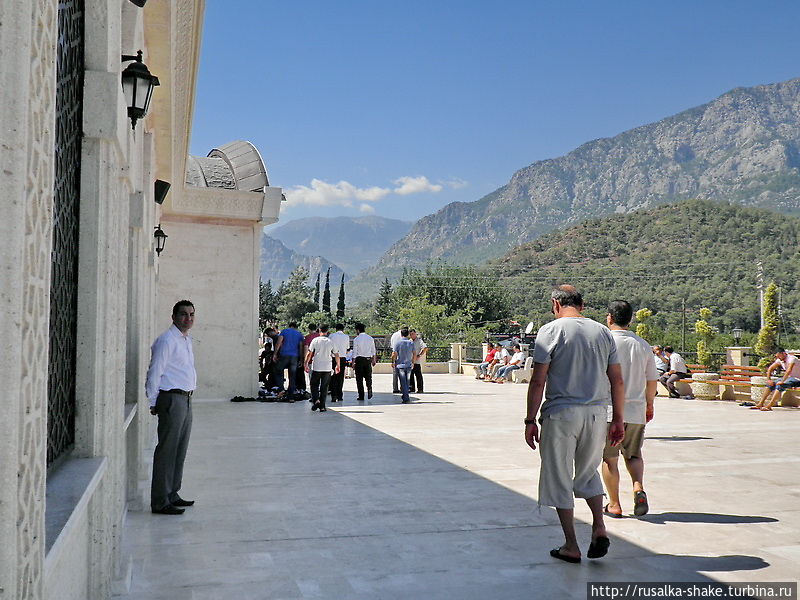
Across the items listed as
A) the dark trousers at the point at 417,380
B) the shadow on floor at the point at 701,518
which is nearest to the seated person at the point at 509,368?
the dark trousers at the point at 417,380

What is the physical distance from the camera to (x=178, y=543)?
5.11 metres

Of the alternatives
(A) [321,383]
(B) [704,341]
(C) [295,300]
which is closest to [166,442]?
(A) [321,383]

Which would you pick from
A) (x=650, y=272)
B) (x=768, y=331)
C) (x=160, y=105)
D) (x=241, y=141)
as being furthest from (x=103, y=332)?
(x=650, y=272)

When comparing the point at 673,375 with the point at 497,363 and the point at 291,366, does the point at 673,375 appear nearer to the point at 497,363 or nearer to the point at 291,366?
the point at 497,363

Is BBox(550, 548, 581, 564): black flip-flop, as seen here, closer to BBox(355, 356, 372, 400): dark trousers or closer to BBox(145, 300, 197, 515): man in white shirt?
BBox(145, 300, 197, 515): man in white shirt

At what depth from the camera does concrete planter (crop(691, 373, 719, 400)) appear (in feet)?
55.6

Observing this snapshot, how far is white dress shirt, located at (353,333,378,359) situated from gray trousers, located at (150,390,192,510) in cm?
988

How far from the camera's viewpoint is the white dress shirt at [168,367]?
582cm

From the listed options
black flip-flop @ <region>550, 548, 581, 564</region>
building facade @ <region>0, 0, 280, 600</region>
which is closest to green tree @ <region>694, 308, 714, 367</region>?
building facade @ <region>0, 0, 280, 600</region>

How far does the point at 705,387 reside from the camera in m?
17.0

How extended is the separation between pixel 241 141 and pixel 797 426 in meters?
13.0

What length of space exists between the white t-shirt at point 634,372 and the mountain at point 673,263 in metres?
66.7

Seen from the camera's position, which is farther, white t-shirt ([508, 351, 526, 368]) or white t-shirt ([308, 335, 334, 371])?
white t-shirt ([508, 351, 526, 368])

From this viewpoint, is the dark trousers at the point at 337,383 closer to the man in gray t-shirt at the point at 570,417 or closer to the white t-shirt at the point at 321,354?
the white t-shirt at the point at 321,354
